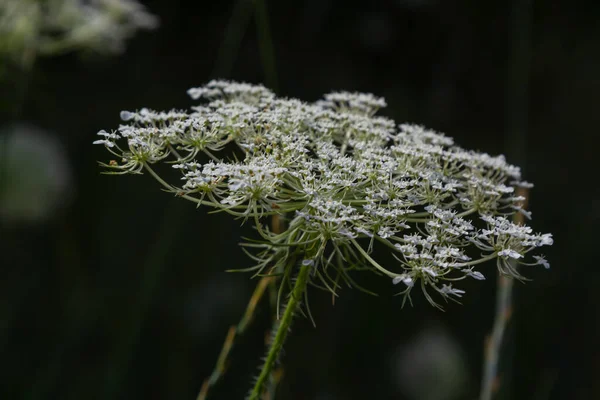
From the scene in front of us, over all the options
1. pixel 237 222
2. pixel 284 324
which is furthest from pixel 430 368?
pixel 284 324

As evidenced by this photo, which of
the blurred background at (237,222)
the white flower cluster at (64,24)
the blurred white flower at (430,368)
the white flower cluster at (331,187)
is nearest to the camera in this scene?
the white flower cluster at (331,187)

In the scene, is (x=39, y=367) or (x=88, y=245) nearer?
(x=39, y=367)

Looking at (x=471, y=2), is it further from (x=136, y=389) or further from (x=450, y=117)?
(x=136, y=389)

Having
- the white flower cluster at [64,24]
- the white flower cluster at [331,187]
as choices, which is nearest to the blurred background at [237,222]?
the white flower cluster at [64,24]

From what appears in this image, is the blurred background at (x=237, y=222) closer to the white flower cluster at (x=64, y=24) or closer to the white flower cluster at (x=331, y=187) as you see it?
the white flower cluster at (x=64, y=24)

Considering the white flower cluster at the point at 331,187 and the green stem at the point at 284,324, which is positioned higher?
the white flower cluster at the point at 331,187

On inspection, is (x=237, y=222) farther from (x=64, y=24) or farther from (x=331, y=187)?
(x=331, y=187)

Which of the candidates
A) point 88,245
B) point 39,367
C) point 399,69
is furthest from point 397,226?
point 399,69

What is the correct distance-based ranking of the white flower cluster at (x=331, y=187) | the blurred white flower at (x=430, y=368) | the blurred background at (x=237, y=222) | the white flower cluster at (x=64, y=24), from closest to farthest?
the white flower cluster at (x=331, y=187), the white flower cluster at (x=64, y=24), the blurred background at (x=237, y=222), the blurred white flower at (x=430, y=368)

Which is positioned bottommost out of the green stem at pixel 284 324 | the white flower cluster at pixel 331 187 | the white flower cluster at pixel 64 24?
the green stem at pixel 284 324

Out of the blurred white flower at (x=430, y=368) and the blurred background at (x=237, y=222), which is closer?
the blurred background at (x=237, y=222)
